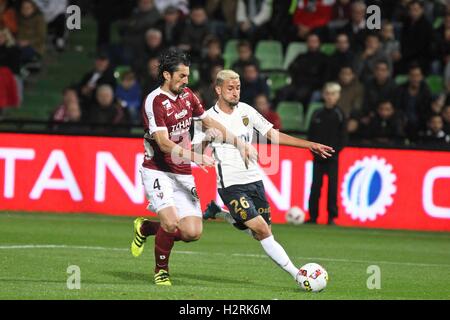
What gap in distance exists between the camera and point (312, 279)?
11633 millimetres

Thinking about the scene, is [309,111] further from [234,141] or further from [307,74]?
[234,141]

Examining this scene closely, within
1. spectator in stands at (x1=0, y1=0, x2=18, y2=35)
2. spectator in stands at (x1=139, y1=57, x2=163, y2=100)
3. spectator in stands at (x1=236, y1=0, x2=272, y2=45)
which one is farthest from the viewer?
spectator in stands at (x1=0, y1=0, x2=18, y2=35)

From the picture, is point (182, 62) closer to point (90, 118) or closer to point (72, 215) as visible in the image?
point (72, 215)

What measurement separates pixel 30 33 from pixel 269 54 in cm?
493

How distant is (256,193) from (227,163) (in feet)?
1.45

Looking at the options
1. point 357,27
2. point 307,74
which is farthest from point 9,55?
point 357,27

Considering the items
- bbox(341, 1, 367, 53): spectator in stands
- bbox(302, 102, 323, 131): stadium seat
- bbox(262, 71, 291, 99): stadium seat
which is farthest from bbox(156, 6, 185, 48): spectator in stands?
bbox(341, 1, 367, 53): spectator in stands

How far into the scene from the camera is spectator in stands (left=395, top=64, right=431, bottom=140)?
71.4 feet

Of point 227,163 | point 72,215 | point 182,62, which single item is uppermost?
point 182,62

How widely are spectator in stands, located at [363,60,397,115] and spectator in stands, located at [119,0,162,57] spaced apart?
506cm

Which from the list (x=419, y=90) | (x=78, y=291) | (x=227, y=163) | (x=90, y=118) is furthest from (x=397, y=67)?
(x=78, y=291)

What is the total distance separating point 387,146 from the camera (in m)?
20.1

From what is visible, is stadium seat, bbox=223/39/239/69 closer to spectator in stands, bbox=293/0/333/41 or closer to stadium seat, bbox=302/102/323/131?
spectator in stands, bbox=293/0/333/41

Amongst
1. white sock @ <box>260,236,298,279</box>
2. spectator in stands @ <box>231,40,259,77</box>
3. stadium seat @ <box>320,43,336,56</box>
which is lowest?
white sock @ <box>260,236,298,279</box>
